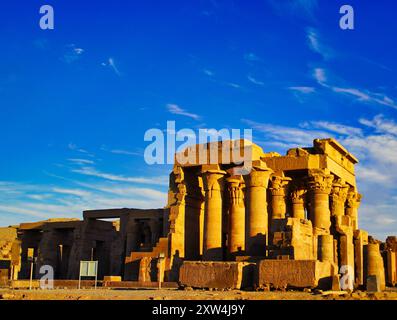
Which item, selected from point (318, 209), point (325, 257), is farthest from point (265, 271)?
point (318, 209)

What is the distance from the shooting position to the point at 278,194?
101 feet

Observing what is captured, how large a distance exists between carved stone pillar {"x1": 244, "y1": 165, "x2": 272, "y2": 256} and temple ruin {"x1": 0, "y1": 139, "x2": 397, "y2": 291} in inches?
1.9

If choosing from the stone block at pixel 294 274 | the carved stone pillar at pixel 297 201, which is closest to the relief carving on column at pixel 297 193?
the carved stone pillar at pixel 297 201

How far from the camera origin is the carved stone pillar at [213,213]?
94.6 ft

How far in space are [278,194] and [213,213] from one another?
160 inches

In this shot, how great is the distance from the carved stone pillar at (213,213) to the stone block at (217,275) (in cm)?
739

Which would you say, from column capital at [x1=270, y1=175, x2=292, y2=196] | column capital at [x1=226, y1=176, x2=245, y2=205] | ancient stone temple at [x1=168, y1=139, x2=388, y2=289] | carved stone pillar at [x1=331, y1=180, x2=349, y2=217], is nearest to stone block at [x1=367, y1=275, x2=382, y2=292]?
ancient stone temple at [x1=168, y1=139, x2=388, y2=289]

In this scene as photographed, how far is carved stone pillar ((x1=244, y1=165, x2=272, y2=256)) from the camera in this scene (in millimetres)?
26734

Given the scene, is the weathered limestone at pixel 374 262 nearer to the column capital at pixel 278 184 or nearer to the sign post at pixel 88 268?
the column capital at pixel 278 184

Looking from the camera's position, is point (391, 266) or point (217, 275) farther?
point (391, 266)

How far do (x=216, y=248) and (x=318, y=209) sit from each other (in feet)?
18.9

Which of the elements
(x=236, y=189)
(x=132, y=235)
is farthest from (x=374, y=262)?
(x=132, y=235)

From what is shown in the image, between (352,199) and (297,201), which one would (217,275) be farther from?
(352,199)
